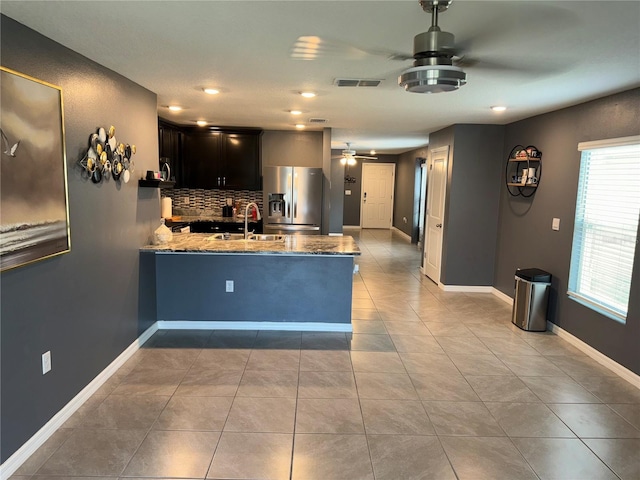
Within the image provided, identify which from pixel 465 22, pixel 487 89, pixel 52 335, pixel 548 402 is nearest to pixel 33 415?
pixel 52 335

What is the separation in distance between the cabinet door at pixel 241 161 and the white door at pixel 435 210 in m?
2.74

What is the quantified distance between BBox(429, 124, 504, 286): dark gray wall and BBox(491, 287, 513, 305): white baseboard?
0.15 m

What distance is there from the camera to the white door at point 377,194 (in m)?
12.6

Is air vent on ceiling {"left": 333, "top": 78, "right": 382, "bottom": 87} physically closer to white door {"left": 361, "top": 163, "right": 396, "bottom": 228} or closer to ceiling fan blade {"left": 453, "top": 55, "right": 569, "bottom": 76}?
ceiling fan blade {"left": 453, "top": 55, "right": 569, "bottom": 76}

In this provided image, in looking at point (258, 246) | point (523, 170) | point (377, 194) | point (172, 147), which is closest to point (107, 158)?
point (258, 246)

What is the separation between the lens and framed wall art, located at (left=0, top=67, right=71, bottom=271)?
6.61 feet

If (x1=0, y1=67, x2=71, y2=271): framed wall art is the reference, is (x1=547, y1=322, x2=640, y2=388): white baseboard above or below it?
below

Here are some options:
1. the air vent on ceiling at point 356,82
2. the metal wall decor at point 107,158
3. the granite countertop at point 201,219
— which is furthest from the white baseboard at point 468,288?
the metal wall decor at point 107,158

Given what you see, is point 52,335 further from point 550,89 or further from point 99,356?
point 550,89

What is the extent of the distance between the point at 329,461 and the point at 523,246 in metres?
3.84

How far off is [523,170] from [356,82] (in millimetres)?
2805

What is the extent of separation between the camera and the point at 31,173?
219cm

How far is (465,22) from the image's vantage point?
6.62 feet

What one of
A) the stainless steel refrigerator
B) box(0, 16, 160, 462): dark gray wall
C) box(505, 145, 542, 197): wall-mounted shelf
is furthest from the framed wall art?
box(505, 145, 542, 197): wall-mounted shelf
